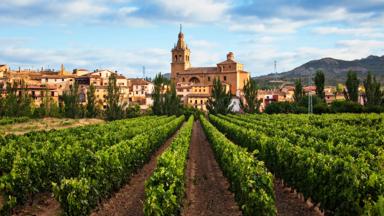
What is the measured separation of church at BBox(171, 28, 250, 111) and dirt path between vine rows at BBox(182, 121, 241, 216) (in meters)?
98.9

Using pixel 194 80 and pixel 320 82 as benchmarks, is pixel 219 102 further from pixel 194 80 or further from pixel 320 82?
pixel 194 80

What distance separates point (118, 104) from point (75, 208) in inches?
2577

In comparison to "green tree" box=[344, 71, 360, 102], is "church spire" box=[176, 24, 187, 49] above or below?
above

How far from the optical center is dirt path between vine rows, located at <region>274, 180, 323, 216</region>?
12883 mm

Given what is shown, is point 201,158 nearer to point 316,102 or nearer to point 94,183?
point 94,183

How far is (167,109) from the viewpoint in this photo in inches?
3223

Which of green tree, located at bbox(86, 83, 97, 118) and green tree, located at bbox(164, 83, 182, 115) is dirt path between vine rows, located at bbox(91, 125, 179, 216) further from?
green tree, located at bbox(164, 83, 182, 115)

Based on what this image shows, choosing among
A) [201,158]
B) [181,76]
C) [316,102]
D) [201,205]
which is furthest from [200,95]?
[201,205]

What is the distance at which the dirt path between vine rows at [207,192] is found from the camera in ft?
43.9

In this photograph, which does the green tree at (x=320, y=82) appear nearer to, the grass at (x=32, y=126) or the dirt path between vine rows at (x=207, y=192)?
the grass at (x=32, y=126)

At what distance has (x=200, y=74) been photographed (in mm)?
142000

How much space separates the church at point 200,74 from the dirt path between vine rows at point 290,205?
105m

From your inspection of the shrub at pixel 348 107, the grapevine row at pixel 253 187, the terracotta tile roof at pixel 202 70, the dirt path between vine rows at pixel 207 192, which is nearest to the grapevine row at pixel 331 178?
the grapevine row at pixel 253 187

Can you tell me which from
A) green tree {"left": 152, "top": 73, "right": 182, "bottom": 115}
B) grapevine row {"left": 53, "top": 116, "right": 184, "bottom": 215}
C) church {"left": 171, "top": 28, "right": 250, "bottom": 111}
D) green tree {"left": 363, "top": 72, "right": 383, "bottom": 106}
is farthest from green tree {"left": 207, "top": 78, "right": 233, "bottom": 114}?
grapevine row {"left": 53, "top": 116, "right": 184, "bottom": 215}
